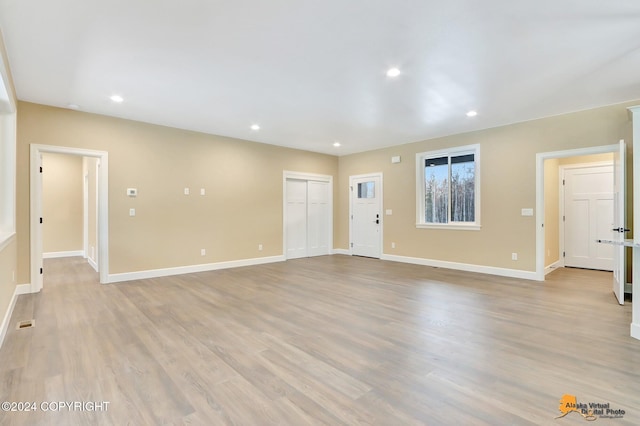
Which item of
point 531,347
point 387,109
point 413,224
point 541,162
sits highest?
point 387,109

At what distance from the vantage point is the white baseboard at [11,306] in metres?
2.78

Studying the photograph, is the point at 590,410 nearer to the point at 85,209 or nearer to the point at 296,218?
the point at 296,218

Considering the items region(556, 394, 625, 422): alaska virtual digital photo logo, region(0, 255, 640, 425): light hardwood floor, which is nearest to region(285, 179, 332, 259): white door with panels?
region(0, 255, 640, 425): light hardwood floor

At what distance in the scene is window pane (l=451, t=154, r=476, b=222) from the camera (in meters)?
6.00

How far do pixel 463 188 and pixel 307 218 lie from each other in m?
3.64

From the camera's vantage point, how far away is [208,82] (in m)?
3.65

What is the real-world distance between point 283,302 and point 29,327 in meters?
2.56

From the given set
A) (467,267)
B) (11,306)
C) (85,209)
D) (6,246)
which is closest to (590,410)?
(467,267)

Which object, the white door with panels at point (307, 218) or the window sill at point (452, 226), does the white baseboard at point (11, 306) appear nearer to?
the white door with panels at point (307, 218)

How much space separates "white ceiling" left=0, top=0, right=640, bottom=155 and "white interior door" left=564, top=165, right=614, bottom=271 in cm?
227

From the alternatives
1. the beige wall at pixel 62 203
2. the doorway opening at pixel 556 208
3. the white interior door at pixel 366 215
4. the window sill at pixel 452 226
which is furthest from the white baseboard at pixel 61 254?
the doorway opening at pixel 556 208

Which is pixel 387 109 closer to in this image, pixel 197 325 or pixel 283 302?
pixel 283 302

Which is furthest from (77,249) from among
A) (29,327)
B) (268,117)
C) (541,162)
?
(541,162)

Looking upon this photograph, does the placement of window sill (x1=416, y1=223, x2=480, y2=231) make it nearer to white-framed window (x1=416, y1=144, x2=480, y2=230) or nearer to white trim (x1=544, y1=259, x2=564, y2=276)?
white-framed window (x1=416, y1=144, x2=480, y2=230)
